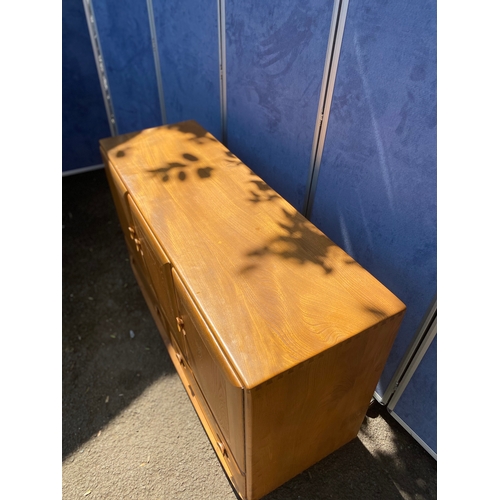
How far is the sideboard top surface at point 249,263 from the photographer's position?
133 cm

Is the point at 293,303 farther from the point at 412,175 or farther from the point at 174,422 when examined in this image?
the point at 174,422

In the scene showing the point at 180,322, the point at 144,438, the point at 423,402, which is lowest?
the point at 144,438

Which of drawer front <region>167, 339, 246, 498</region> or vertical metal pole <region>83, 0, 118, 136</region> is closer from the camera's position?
drawer front <region>167, 339, 246, 498</region>

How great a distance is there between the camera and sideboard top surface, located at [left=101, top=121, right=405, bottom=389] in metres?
1.33

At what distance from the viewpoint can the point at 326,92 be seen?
1.80m

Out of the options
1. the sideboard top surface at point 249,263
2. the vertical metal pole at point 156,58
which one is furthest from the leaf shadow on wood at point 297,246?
the vertical metal pole at point 156,58

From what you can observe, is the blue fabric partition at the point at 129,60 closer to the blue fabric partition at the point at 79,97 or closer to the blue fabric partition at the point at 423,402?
the blue fabric partition at the point at 79,97

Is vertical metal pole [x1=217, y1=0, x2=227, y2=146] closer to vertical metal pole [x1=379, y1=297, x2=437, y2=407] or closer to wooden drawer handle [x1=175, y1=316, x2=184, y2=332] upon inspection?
wooden drawer handle [x1=175, y1=316, x2=184, y2=332]

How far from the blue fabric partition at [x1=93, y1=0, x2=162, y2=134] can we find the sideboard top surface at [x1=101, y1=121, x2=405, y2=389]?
1498 millimetres

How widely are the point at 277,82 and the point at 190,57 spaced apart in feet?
3.42

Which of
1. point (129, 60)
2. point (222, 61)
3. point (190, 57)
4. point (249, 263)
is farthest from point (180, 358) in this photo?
point (129, 60)

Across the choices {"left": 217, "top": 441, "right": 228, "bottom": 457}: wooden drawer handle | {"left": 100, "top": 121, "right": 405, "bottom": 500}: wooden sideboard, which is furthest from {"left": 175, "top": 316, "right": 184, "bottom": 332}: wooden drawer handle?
{"left": 217, "top": 441, "right": 228, "bottom": 457}: wooden drawer handle

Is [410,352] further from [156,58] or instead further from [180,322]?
[156,58]

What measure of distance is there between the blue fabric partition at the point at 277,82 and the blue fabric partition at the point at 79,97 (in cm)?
213
